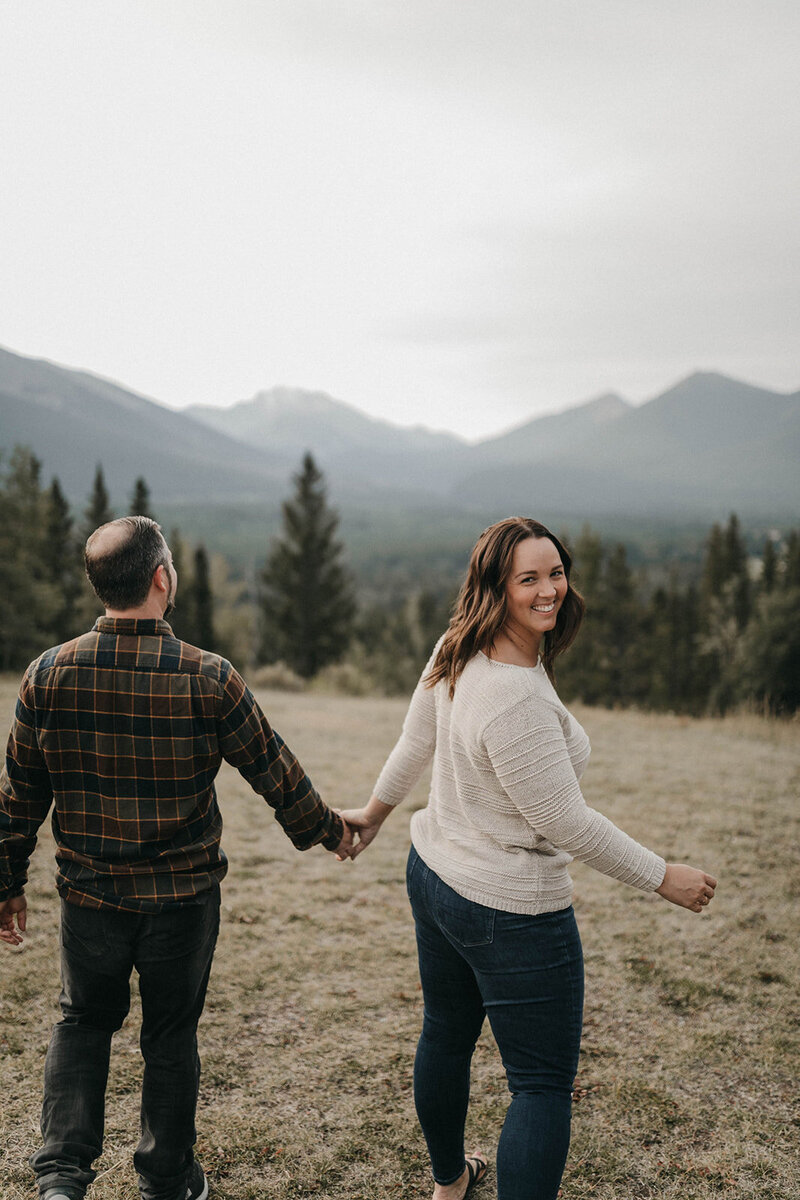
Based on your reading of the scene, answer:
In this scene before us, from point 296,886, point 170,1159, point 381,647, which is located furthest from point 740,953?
point 381,647

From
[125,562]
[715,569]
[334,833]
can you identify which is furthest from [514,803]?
[715,569]

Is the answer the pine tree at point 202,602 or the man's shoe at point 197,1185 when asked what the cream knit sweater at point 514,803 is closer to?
the man's shoe at point 197,1185

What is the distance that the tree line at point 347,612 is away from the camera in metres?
34.4

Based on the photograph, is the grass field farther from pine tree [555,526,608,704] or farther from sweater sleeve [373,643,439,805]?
pine tree [555,526,608,704]

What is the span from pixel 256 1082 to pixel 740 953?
2.65 m

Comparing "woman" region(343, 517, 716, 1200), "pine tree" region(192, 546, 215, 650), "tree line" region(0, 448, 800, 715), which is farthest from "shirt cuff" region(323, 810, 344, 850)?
"pine tree" region(192, 546, 215, 650)

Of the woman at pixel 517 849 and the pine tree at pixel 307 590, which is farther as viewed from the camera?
the pine tree at pixel 307 590

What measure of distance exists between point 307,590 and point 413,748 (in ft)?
147

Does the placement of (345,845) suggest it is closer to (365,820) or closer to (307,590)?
(365,820)

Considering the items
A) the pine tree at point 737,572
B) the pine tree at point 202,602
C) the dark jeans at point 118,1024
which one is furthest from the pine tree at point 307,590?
the dark jeans at point 118,1024

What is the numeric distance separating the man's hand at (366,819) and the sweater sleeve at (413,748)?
0.15ft

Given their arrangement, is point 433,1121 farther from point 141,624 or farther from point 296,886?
point 296,886

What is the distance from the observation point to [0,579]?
31.3 m

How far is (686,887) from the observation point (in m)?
2.11
